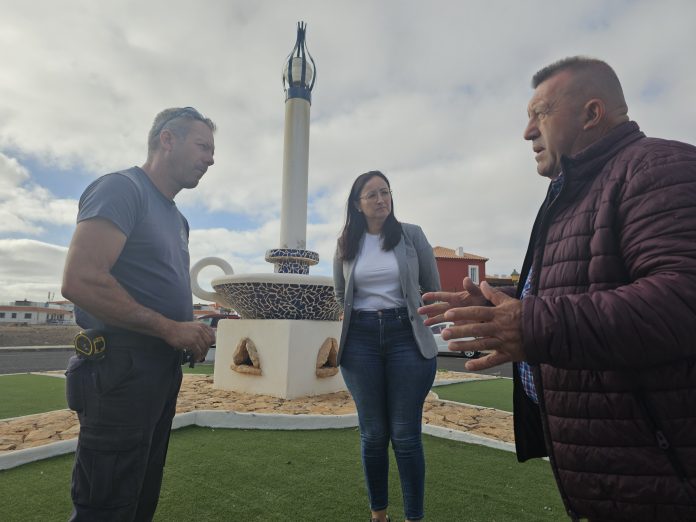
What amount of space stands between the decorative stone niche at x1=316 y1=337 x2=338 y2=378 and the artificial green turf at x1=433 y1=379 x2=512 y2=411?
5.97ft

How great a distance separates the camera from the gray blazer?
7.63 ft

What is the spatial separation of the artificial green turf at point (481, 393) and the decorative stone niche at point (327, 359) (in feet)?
5.97

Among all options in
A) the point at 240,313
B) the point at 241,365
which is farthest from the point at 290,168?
the point at 241,365

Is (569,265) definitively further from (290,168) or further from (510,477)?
(290,168)

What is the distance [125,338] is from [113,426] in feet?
1.04

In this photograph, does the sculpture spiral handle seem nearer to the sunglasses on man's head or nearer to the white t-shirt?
the white t-shirt

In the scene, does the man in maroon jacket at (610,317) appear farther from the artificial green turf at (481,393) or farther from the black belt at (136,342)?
the artificial green turf at (481,393)

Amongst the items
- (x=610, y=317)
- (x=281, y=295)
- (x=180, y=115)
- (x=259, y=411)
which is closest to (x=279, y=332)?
(x=281, y=295)

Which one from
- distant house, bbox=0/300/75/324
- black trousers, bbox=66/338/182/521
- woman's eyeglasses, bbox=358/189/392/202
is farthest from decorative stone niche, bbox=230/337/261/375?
distant house, bbox=0/300/75/324

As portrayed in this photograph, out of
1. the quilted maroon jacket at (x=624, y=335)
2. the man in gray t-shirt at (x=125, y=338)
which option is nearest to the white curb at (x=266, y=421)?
the man in gray t-shirt at (x=125, y=338)

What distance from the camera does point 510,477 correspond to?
3.10 metres

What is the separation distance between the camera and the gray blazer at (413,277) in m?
2.32

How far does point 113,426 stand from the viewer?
1.54m

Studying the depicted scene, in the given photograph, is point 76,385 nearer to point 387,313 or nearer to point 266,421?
point 387,313
